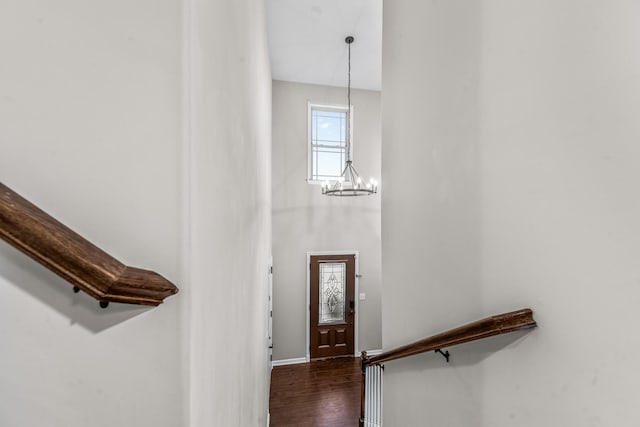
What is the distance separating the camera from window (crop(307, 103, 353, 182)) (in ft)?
19.1

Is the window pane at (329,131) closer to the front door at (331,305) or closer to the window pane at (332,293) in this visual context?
the front door at (331,305)

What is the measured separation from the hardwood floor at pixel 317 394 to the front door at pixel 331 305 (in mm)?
255

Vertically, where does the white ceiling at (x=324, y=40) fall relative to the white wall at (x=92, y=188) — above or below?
above

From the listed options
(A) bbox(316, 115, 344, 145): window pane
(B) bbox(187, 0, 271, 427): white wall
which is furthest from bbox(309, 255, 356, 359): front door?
(B) bbox(187, 0, 271, 427): white wall

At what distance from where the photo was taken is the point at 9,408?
494 mm

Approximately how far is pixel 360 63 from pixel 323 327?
455 centimetres

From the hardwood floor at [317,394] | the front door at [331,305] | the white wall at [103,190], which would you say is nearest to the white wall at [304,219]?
the front door at [331,305]

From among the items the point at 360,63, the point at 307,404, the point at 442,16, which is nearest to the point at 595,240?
the point at 442,16

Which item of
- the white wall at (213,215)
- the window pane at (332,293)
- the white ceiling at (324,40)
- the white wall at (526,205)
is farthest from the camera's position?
the window pane at (332,293)

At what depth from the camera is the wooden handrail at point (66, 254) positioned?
0.41 metres

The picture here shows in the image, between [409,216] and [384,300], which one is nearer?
[409,216]

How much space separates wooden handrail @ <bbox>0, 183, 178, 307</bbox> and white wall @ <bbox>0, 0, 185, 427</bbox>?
0.08m

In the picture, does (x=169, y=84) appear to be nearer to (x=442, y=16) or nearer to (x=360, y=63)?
(x=442, y=16)

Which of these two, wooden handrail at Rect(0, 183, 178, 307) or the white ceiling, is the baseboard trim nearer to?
the white ceiling
